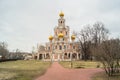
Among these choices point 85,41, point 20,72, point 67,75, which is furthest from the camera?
point 85,41

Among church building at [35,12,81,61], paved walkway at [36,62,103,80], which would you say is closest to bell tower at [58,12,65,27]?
church building at [35,12,81,61]

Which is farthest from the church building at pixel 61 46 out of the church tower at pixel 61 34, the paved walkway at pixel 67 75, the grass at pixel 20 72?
the paved walkway at pixel 67 75

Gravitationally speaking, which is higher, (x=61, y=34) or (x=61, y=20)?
(x=61, y=20)

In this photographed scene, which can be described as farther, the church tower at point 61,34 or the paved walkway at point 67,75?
the church tower at point 61,34

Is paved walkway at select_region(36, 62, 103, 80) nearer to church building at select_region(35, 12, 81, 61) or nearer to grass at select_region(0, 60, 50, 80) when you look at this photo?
grass at select_region(0, 60, 50, 80)

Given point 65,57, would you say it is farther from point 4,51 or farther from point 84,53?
point 4,51

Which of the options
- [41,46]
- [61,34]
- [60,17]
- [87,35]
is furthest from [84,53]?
[41,46]

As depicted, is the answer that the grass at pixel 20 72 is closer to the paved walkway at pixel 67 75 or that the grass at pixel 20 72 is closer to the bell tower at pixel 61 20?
the paved walkway at pixel 67 75

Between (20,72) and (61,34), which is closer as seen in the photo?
(20,72)

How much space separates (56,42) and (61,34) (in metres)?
3.84

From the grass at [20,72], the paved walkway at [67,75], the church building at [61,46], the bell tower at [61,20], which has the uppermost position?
the bell tower at [61,20]

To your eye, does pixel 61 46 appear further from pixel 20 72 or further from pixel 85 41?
pixel 20 72

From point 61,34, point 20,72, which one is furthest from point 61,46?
point 20,72

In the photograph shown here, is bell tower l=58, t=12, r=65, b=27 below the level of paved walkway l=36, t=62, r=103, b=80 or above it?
above
